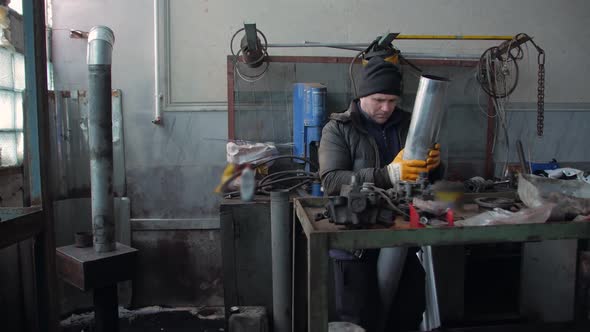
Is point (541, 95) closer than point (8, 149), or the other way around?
point (8, 149)

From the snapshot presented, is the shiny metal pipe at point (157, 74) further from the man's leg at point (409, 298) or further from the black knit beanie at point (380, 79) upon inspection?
the man's leg at point (409, 298)

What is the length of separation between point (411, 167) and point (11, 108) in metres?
2.24

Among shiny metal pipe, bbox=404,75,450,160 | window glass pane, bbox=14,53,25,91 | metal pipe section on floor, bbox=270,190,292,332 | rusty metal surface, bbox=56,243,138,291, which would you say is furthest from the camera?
window glass pane, bbox=14,53,25,91

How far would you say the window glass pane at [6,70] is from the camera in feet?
7.30

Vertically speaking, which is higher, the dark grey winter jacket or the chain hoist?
the chain hoist

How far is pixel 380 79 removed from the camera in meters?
1.59

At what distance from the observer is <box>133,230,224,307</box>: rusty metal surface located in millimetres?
2869

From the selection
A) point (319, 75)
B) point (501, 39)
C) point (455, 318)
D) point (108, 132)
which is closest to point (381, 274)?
point (455, 318)

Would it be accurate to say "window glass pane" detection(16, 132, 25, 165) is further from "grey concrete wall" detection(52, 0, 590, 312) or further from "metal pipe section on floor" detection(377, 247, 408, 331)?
"metal pipe section on floor" detection(377, 247, 408, 331)

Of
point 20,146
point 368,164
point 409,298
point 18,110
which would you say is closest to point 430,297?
point 409,298

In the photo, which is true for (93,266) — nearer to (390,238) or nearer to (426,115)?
(390,238)

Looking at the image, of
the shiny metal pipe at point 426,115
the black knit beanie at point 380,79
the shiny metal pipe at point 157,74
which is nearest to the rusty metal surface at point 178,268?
the shiny metal pipe at point 157,74

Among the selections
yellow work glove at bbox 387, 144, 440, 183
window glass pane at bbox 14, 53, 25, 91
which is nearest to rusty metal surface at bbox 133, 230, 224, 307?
window glass pane at bbox 14, 53, 25, 91

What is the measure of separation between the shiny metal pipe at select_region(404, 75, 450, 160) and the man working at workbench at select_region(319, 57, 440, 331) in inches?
8.1
